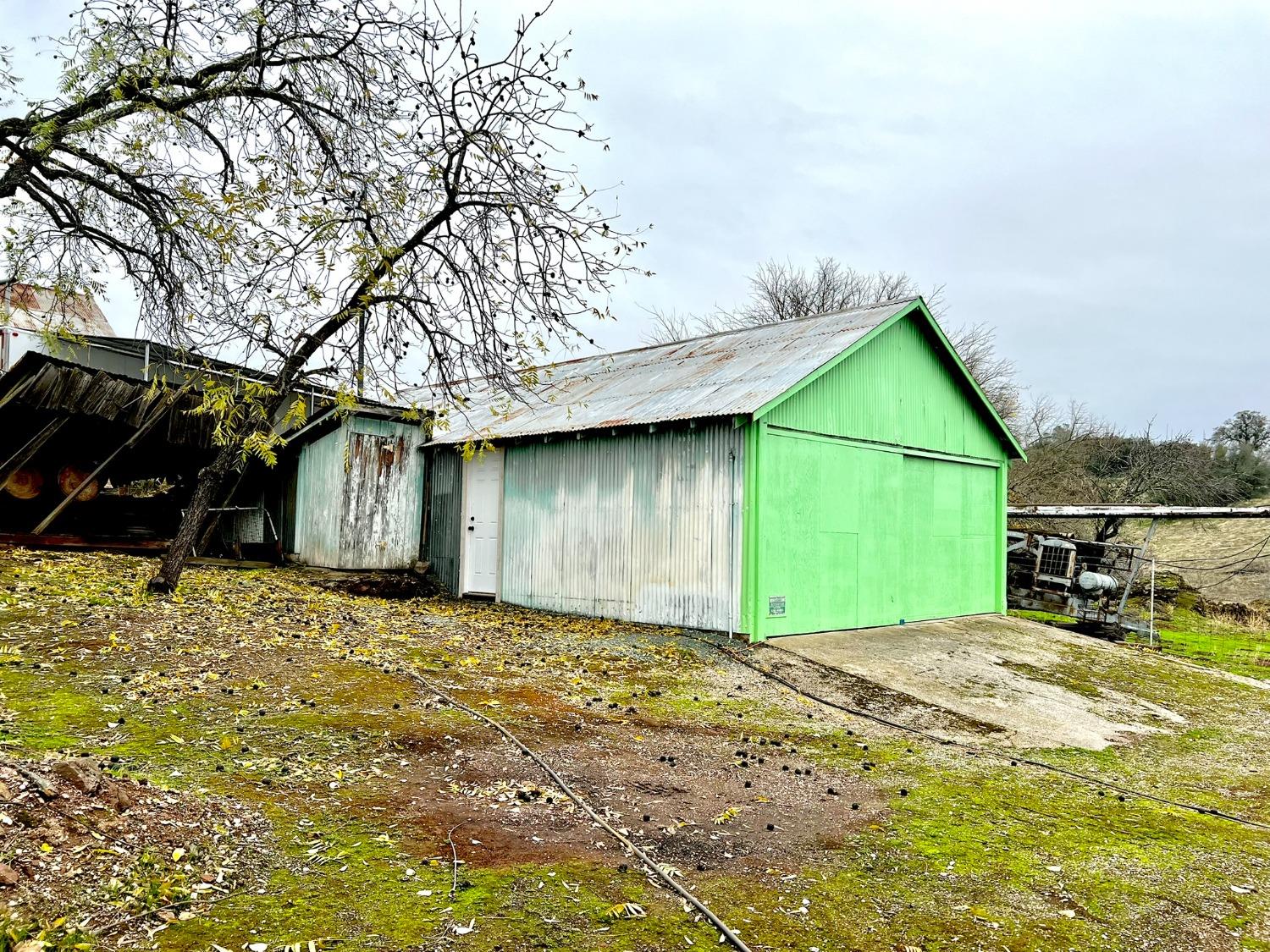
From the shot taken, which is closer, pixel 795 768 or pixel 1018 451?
pixel 795 768

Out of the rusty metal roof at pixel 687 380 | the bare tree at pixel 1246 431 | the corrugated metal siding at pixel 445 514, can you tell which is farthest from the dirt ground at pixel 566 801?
the bare tree at pixel 1246 431

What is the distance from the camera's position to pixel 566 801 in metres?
5.03

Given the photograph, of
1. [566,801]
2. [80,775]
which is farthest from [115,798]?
[566,801]

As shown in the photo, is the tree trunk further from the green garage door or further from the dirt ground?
the green garage door

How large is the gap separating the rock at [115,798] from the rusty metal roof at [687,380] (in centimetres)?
614

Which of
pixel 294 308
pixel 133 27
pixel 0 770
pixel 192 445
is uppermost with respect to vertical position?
A: pixel 133 27

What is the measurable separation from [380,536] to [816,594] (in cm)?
803

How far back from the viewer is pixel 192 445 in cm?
1443

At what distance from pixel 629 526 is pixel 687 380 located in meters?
2.64

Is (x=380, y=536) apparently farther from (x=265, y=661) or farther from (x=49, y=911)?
(x=49, y=911)

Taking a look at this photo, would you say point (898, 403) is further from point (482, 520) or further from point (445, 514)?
point (445, 514)

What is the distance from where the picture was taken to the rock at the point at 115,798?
12.6ft

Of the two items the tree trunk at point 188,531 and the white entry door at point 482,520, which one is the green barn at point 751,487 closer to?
the white entry door at point 482,520

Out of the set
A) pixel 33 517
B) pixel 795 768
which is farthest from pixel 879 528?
pixel 33 517
